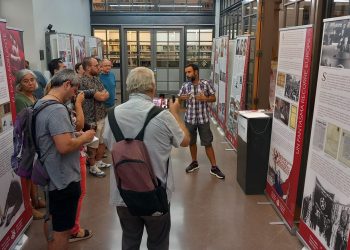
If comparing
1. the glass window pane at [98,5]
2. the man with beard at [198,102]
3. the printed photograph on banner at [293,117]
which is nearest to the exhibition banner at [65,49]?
the man with beard at [198,102]

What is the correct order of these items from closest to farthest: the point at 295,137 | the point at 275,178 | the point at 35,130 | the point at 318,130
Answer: the point at 35,130 < the point at 318,130 < the point at 295,137 < the point at 275,178

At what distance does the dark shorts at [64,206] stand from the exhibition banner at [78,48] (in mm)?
5264

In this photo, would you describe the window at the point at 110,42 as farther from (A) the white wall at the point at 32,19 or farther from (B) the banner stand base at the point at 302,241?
(B) the banner stand base at the point at 302,241

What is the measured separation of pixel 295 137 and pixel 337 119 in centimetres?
73

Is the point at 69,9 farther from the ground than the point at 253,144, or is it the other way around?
the point at 69,9

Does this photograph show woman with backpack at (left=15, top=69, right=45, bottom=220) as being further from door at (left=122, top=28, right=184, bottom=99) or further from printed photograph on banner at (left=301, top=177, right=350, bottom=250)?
door at (left=122, top=28, right=184, bottom=99)

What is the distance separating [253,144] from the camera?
4.04 metres

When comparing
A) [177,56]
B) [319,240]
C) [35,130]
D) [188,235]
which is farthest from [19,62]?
[177,56]

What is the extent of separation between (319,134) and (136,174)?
1577mm

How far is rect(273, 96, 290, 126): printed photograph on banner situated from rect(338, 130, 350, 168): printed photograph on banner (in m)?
1.01

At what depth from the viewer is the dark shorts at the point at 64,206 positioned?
93.6 inches

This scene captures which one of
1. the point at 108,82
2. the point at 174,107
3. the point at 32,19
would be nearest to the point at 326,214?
the point at 174,107

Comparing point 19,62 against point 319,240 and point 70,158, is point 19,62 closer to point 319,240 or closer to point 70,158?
point 70,158

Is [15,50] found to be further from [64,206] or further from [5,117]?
[64,206]
